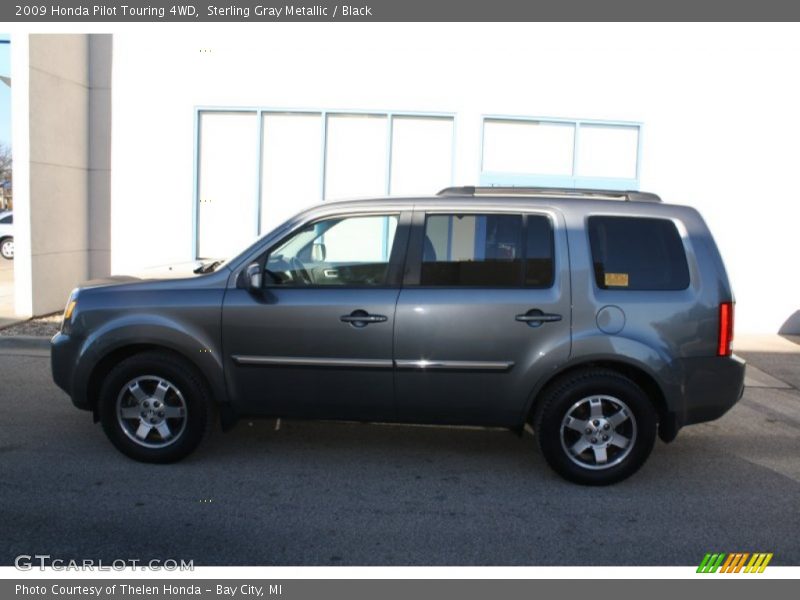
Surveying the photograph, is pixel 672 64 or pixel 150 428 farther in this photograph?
pixel 672 64

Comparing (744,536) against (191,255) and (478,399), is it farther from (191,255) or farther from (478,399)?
(191,255)

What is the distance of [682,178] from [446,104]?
3.48 m

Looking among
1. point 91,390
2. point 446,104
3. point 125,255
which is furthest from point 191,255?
point 91,390

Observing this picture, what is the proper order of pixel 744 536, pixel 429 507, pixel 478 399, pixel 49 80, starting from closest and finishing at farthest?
pixel 744 536 → pixel 429 507 → pixel 478 399 → pixel 49 80

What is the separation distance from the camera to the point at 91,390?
5.09 meters

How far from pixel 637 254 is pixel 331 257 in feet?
6.68

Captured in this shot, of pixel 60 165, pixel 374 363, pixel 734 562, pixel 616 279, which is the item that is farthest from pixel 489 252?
pixel 60 165

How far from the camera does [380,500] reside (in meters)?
4.58

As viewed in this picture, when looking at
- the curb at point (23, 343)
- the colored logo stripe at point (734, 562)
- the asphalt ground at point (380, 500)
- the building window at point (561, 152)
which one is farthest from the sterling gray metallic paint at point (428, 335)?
the building window at point (561, 152)

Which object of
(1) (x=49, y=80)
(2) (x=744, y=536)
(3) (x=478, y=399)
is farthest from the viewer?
(1) (x=49, y=80)

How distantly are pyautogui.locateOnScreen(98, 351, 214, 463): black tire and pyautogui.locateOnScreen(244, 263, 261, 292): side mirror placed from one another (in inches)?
27.5

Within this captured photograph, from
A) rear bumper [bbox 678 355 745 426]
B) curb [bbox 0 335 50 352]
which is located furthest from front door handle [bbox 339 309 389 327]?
curb [bbox 0 335 50 352]

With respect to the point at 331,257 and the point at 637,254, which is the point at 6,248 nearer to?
the point at 331,257

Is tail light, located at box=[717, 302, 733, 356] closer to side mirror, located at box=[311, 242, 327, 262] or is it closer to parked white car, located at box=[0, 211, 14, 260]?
side mirror, located at box=[311, 242, 327, 262]
